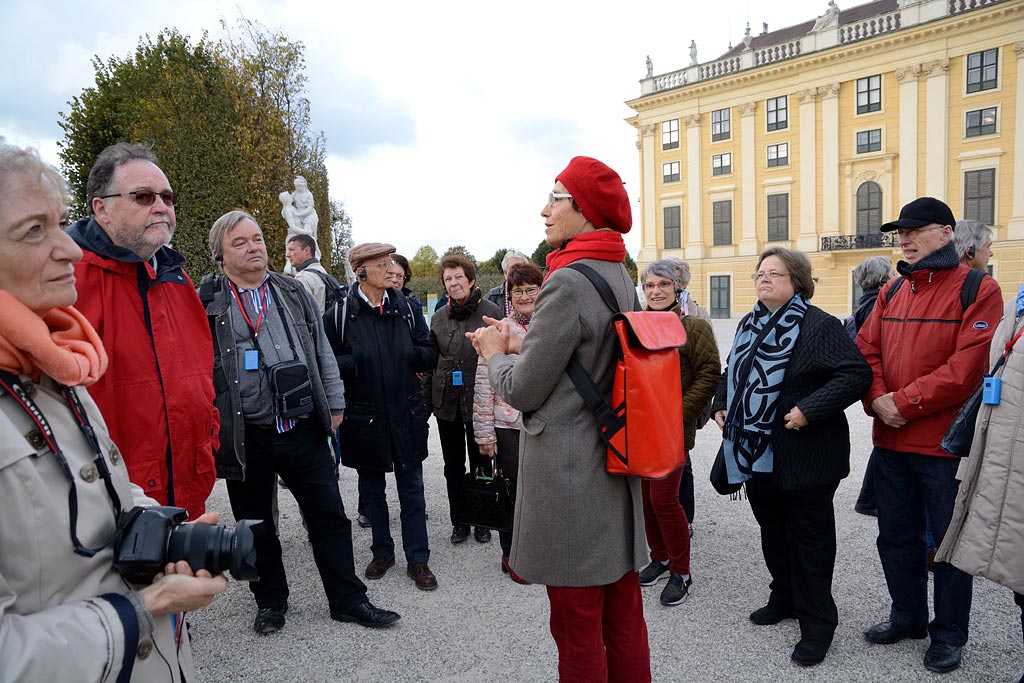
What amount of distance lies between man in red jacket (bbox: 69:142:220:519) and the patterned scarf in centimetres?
259

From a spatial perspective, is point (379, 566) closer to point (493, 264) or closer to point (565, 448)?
point (565, 448)

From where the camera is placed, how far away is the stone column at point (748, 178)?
36.2 m

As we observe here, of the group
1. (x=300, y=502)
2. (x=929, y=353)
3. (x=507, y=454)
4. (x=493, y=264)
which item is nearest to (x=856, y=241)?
(x=493, y=264)

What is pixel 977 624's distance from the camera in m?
3.43

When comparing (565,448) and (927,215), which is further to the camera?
(927,215)

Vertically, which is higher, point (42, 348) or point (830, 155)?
point (830, 155)

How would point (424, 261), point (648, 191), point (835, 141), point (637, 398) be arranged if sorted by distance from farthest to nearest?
point (424, 261) < point (648, 191) < point (835, 141) < point (637, 398)

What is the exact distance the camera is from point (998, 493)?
2.51 m

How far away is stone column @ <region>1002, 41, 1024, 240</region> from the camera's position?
97.7 feet

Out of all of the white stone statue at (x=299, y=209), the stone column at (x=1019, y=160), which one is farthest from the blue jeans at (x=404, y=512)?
the stone column at (x=1019, y=160)

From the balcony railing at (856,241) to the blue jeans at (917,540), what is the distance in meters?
34.2

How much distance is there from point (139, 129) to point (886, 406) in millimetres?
22936

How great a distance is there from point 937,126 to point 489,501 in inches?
1456

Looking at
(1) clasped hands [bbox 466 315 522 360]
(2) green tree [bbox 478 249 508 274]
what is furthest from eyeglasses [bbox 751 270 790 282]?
(2) green tree [bbox 478 249 508 274]
